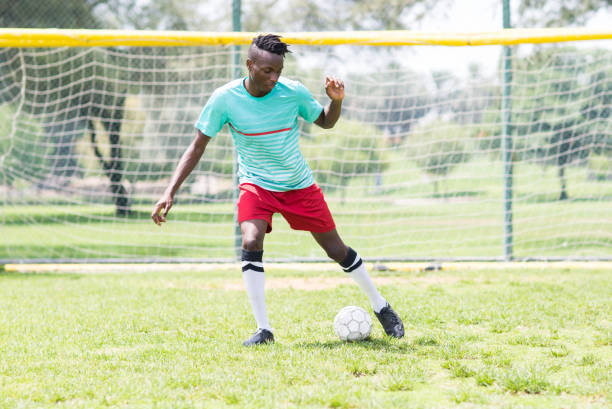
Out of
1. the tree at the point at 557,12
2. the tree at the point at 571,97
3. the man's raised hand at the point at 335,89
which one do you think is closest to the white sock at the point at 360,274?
the man's raised hand at the point at 335,89

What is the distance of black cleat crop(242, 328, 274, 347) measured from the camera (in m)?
4.00

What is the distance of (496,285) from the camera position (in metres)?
6.58

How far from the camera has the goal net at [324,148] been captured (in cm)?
1034

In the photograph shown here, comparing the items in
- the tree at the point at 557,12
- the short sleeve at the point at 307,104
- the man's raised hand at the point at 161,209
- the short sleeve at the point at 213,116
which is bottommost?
the man's raised hand at the point at 161,209

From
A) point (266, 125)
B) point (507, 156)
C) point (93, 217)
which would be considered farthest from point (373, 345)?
point (93, 217)

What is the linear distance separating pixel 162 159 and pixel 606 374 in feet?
39.3

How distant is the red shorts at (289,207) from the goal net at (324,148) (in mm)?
5271

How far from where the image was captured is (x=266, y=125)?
409 cm

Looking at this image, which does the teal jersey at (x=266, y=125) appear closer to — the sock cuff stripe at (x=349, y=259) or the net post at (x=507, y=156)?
the sock cuff stripe at (x=349, y=259)

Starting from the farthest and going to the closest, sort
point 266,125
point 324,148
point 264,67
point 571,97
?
point 571,97 → point 324,148 → point 266,125 → point 264,67

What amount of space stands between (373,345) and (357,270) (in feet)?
1.88

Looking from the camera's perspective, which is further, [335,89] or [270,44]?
[335,89]

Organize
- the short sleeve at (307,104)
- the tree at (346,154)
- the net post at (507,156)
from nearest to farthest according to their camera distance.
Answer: the short sleeve at (307,104) → the net post at (507,156) → the tree at (346,154)

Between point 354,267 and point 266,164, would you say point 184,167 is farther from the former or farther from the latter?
point 354,267
